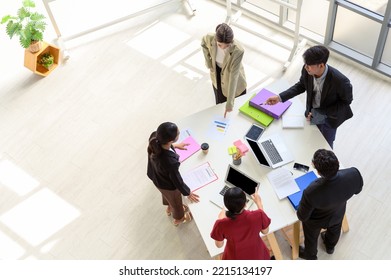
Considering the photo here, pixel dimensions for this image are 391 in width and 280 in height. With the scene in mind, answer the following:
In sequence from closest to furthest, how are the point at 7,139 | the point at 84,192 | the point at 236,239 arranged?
the point at 236,239 → the point at 84,192 → the point at 7,139

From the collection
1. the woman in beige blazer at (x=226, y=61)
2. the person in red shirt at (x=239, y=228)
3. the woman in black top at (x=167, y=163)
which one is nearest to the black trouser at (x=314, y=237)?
the person in red shirt at (x=239, y=228)

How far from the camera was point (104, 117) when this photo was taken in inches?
218

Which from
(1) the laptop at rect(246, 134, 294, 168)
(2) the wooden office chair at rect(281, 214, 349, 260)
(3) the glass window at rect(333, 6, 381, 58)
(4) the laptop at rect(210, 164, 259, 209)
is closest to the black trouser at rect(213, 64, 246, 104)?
(1) the laptop at rect(246, 134, 294, 168)

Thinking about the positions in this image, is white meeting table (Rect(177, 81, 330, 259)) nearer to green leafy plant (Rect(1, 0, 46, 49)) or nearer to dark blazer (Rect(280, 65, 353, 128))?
dark blazer (Rect(280, 65, 353, 128))

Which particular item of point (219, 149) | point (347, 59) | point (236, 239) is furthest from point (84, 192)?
point (347, 59)

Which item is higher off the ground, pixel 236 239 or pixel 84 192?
pixel 236 239

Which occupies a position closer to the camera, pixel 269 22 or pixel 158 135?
pixel 158 135

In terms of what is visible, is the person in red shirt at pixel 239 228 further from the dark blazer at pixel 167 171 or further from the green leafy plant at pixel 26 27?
the green leafy plant at pixel 26 27

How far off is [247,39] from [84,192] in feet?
8.75

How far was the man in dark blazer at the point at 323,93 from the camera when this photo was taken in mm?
3727

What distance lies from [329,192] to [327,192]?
14 mm

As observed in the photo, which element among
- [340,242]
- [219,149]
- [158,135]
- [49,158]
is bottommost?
[340,242]

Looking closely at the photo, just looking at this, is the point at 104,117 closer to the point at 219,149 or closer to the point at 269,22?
the point at 219,149

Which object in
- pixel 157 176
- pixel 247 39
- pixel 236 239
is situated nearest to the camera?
pixel 236 239
